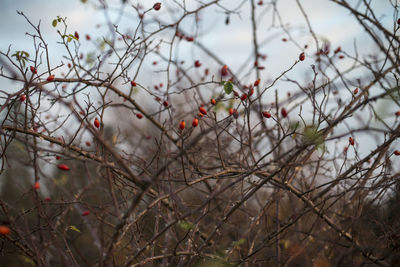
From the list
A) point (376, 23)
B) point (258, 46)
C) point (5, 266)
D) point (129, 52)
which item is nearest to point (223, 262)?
point (129, 52)

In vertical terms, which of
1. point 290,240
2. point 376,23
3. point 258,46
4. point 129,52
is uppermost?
point 258,46

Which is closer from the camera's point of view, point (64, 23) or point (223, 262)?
point (223, 262)

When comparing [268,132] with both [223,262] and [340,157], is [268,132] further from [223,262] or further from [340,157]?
[223,262]

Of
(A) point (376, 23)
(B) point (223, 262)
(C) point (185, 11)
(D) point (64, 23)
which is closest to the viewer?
(B) point (223, 262)

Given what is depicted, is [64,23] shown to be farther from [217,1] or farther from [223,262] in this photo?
[223,262]

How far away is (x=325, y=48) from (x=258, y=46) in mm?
999

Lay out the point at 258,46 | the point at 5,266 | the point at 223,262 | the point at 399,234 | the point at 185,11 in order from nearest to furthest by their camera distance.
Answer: the point at 223,262 < the point at 399,234 < the point at 185,11 < the point at 258,46 < the point at 5,266

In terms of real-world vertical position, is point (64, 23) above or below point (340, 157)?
above

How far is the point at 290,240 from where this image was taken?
9.66 feet

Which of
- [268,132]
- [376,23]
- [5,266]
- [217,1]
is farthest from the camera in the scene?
[5,266]

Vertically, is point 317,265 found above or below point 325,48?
below

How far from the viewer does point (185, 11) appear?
2824mm

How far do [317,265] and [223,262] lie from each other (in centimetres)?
159

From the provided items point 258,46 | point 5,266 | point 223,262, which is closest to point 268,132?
point 258,46
